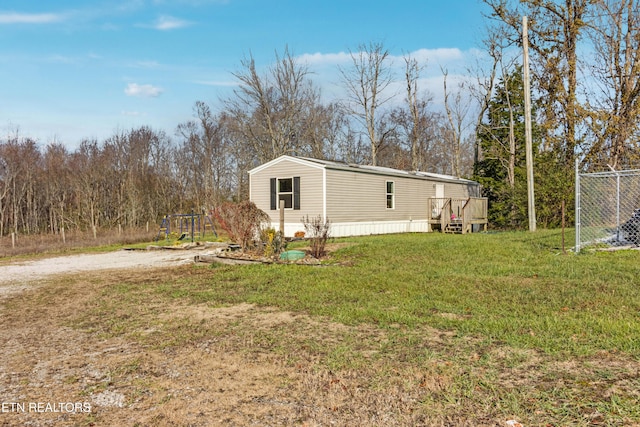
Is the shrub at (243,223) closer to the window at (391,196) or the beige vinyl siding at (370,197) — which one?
the beige vinyl siding at (370,197)

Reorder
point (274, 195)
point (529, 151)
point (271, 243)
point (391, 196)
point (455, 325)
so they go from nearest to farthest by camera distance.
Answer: point (455, 325) → point (271, 243) → point (529, 151) → point (274, 195) → point (391, 196)

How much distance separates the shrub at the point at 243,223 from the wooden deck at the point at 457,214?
9737 millimetres

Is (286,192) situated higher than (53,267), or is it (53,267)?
(286,192)

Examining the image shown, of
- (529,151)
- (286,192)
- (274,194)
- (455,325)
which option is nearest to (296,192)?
(286,192)

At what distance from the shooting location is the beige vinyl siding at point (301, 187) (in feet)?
49.2

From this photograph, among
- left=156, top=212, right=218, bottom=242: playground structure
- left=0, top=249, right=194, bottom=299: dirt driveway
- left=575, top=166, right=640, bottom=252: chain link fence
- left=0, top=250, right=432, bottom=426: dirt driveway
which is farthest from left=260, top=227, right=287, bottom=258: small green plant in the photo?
left=156, top=212, right=218, bottom=242: playground structure

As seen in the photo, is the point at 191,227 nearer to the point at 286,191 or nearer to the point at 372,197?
the point at 286,191

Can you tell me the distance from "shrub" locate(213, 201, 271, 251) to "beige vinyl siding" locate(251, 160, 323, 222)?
4.95 meters

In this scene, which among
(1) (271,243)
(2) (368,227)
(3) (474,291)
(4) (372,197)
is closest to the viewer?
(3) (474,291)

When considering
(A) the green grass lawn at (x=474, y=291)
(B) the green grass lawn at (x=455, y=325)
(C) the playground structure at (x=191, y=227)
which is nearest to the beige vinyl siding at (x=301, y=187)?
(C) the playground structure at (x=191, y=227)

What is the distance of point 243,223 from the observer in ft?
32.6

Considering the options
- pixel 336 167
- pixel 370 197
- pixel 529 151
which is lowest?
pixel 370 197

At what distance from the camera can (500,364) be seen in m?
3.27

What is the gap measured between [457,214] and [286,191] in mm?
7495
